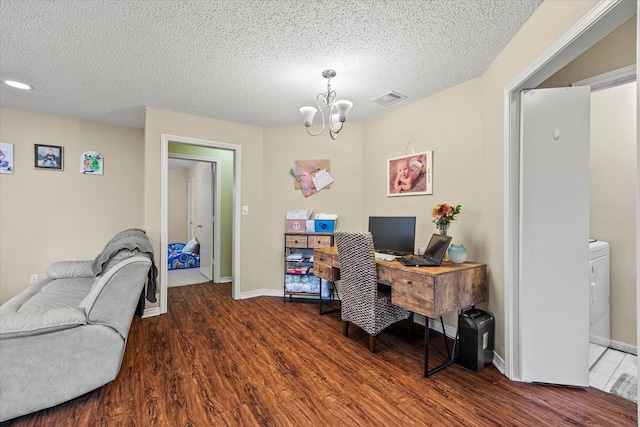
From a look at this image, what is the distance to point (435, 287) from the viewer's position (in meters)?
1.87

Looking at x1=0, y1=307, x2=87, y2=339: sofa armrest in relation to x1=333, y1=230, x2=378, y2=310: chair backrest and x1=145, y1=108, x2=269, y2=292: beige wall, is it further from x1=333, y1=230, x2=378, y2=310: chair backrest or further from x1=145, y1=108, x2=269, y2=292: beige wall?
x1=333, y1=230, x2=378, y2=310: chair backrest

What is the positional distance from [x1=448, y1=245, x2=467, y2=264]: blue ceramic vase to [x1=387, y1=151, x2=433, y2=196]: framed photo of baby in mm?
744

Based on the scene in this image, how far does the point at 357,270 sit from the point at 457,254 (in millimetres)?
825

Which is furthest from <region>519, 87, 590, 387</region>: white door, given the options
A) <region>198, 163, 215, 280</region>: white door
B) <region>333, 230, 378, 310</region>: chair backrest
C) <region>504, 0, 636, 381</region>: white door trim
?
<region>198, 163, 215, 280</region>: white door

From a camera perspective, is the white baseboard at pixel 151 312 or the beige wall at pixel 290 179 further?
the white baseboard at pixel 151 312

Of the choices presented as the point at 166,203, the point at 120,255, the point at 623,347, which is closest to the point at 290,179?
the point at 166,203

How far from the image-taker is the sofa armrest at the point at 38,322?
1491mm

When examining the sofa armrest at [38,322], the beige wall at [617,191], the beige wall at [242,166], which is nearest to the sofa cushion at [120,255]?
the sofa armrest at [38,322]

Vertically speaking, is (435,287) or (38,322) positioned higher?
(435,287)

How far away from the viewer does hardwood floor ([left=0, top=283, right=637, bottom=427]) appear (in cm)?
155

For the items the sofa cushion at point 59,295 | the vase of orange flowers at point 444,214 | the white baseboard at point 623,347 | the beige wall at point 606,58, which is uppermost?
the beige wall at point 606,58

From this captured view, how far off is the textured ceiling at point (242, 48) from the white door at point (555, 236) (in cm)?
64

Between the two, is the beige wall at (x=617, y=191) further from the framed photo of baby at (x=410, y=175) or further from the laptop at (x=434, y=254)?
the laptop at (x=434, y=254)

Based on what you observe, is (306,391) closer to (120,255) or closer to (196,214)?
(120,255)
